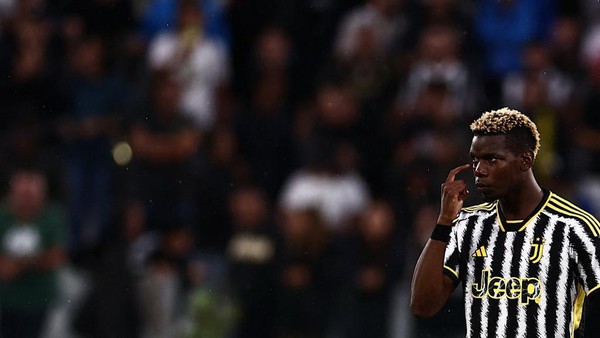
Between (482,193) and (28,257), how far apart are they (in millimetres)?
6761

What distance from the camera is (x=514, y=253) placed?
5.14m

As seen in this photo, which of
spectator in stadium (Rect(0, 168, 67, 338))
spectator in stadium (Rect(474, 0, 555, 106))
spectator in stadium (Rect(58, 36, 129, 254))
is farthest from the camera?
spectator in stadium (Rect(58, 36, 129, 254))

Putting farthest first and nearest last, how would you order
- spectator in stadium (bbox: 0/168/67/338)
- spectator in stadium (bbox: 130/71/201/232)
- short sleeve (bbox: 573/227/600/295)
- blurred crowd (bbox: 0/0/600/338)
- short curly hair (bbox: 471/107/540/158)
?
1. spectator in stadium (bbox: 130/71/201/232)
2. spectator in stadium (bbox: 0/168/67/338)
3. blurred crowd (bbox: 0/0/600/338)
4. short curly hair (bbox: 471/107/540/158)
5. short sleeve (bbox: 573/227/600/295)

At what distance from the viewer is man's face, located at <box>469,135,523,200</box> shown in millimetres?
5039

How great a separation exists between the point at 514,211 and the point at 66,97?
24.8 ft

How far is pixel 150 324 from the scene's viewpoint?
36.6 ft

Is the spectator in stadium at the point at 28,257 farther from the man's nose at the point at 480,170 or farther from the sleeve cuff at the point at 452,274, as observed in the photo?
the man's nose at the point at 480,170

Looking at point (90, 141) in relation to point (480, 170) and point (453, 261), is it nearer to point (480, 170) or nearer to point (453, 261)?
point (453, 261)

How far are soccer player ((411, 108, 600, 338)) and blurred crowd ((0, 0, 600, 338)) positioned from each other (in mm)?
5033

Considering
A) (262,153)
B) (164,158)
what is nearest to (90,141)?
(164,158)

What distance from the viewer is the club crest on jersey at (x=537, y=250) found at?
5.09 meters

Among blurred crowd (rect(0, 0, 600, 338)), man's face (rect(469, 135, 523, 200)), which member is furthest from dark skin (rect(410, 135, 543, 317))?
blurred crowd (rect(0, 0, 600, 338))

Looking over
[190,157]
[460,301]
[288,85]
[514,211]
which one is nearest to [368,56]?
[288,85]

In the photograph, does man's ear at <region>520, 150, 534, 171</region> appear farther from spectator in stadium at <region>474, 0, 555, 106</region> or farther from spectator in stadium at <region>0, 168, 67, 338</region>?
spectator in stadium at <region>0, 168, 67, 338</region>
